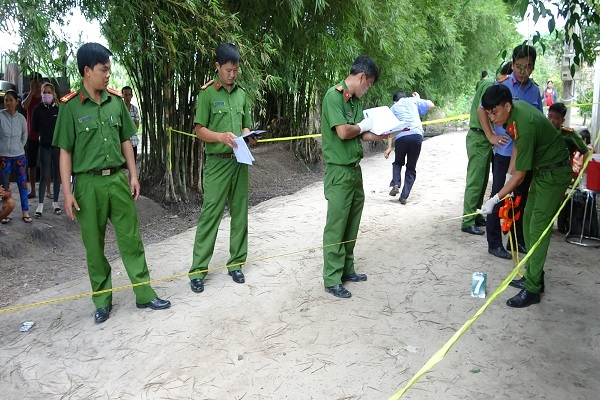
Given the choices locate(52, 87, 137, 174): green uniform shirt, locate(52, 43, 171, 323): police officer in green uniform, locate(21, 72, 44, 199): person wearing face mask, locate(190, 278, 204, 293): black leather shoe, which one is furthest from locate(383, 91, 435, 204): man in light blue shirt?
locate(21, 72, 44, 199): person wearing face mask

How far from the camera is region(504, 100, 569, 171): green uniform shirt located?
11.3ft

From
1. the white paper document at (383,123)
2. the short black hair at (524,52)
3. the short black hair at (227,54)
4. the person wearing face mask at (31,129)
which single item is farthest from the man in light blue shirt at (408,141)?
the person wearing face mask at (31,129)

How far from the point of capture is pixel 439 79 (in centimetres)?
1470

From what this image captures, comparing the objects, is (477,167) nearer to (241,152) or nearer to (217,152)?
(241,152)

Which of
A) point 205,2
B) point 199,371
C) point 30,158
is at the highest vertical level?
point 205,2

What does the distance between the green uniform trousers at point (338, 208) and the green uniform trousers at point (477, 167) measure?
161cm

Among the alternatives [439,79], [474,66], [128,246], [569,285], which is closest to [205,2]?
[128,246]

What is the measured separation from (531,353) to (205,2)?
4252 millimetres

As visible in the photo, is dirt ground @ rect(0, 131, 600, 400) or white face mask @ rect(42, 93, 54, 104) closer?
dirt ground @ rect(0, 131, 600, 400)

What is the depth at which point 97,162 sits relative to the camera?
335 cm

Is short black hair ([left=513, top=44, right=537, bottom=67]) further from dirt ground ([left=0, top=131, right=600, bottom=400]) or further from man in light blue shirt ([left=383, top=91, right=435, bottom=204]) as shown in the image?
man in light blue shirt ([left=383, top=91, right=435, bottom=204])

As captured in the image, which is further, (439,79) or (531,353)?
(439,79)

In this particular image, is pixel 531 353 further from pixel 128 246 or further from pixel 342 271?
pixel 128 246

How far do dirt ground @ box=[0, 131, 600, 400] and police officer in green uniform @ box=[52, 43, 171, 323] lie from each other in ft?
1.47
